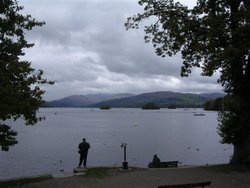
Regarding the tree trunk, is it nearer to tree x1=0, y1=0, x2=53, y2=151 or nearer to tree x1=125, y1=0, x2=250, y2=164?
tree x1=125, y1=0, x2=250, y2=164

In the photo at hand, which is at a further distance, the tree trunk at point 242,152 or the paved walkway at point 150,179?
the tree trunk at point 242,152

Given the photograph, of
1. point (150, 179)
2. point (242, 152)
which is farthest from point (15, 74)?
point (242, 152)

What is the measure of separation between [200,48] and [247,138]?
5774 millimetres

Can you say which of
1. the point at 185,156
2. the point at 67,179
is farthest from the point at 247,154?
the point at 185,156

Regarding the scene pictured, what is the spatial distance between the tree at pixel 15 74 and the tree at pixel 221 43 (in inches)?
273

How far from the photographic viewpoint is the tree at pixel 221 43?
2011 centimetres

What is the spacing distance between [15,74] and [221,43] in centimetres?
1009

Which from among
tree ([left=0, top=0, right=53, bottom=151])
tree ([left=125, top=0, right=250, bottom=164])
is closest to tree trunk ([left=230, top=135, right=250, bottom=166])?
tree ([left=125, top=0, right=250, bottom=164])

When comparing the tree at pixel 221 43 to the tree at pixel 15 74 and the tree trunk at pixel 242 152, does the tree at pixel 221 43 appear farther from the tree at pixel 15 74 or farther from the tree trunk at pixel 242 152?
the tree at pixel 15 74

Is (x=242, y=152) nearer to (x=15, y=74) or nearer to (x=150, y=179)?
(x=150, y=179)

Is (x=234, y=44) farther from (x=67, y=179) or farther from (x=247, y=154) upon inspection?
(x=67, y=179)

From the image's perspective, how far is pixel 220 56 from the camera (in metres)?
19.7

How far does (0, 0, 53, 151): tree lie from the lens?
1700 centimetres

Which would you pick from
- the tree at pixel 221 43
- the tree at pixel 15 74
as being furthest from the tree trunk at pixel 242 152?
the tree at pixel 15 74
